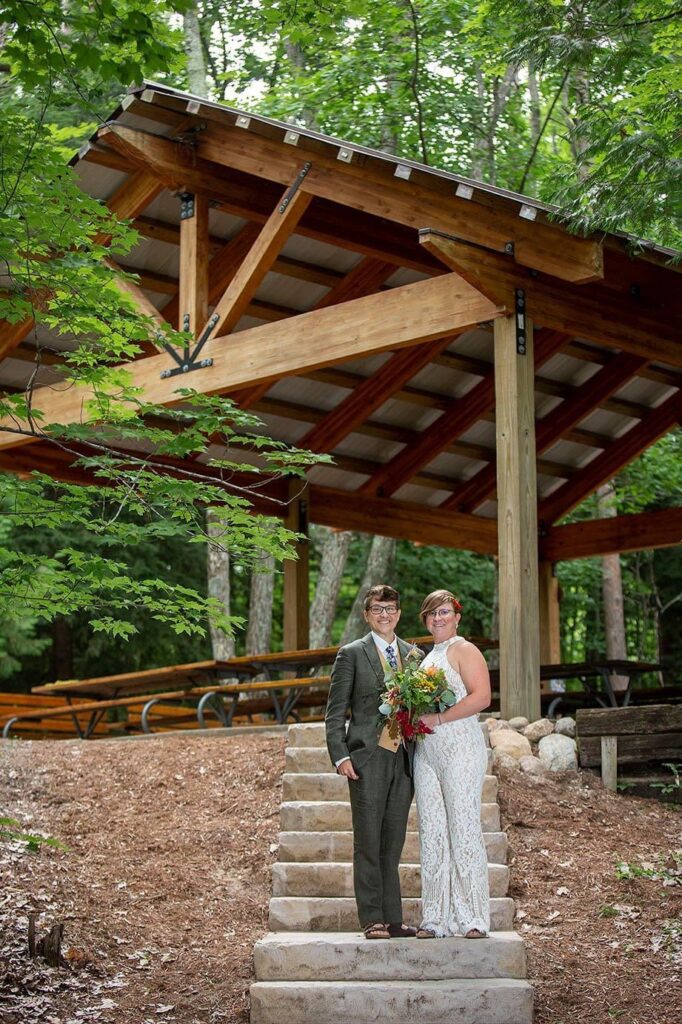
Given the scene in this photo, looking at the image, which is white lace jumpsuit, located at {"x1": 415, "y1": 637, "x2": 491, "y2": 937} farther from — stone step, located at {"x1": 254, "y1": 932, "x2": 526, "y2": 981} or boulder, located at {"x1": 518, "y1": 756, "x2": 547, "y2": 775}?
boulder, located at {"x1": 518, "y1": 756, "x2": 547, "y2": 775}

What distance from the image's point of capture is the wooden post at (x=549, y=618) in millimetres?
16031

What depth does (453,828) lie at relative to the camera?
6223mm

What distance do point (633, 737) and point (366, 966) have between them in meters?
3.67

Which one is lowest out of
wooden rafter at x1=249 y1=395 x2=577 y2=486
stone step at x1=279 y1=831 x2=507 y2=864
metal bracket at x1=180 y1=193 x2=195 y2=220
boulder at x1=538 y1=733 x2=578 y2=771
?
stone step at x1=279 y1=831 x2=507 y2=864

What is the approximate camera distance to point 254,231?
13.3m

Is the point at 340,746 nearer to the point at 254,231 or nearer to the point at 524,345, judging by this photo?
the point at 524,345

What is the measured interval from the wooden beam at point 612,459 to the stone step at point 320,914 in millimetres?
9855

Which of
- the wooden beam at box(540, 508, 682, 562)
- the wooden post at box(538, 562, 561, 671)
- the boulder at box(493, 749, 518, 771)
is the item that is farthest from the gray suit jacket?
the wooden post at box(538, 562, 561, 671)

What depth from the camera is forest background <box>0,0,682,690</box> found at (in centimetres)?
967

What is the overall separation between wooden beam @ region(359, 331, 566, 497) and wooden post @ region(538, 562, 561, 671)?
2333 millimetres

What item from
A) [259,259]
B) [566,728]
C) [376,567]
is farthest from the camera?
[376,567]

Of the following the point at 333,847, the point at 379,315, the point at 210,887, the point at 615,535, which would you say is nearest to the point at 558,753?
the point at 333,847

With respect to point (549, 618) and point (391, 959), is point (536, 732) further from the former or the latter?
point (549, 618)

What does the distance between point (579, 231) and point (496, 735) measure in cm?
373
